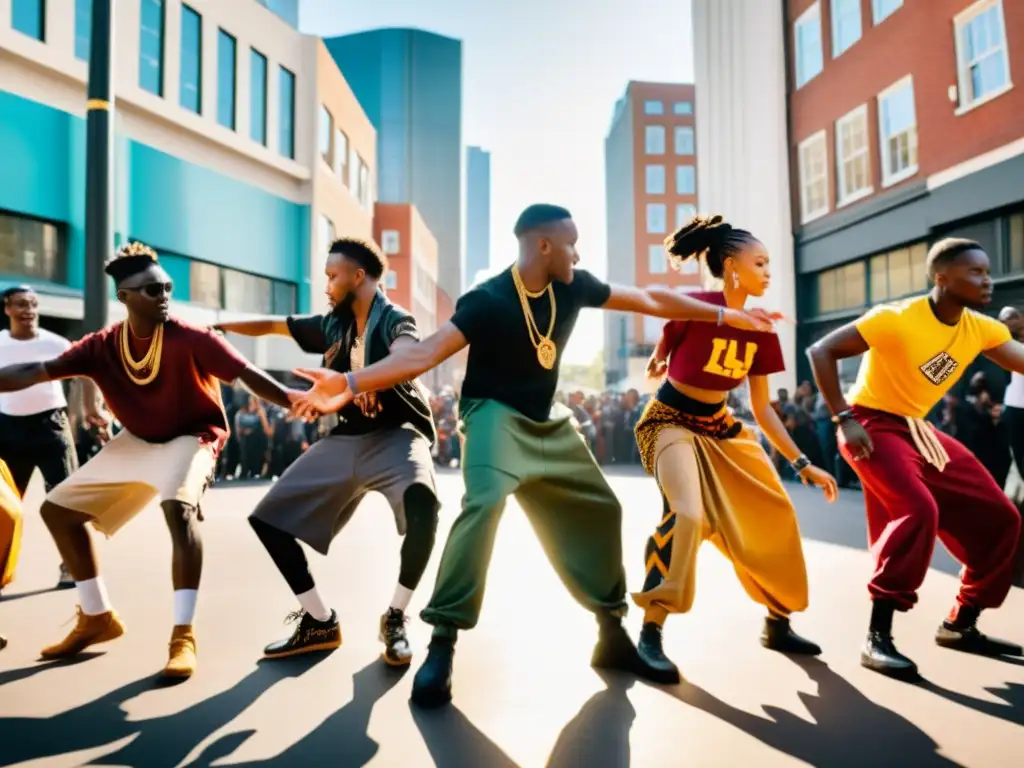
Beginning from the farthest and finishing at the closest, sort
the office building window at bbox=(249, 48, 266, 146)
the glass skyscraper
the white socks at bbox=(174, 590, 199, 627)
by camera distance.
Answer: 1. the glass skyscraper
2. the office building window at bbox=(249, 48, 266, 146)
3. the white socks at bbox=(174, 590, 199, 627)

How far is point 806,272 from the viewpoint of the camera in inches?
781

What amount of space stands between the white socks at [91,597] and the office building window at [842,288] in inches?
635

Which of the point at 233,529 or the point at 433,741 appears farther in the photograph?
the point at 233,529

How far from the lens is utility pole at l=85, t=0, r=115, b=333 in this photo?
8.34 meters

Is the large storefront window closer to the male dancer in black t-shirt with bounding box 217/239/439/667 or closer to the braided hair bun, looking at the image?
the male dancer in black t-shirt with bounding box 217/239/439/667

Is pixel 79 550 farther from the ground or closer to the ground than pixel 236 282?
closer to the ground

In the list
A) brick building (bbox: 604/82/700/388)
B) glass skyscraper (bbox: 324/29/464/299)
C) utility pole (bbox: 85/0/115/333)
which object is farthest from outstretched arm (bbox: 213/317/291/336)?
glass skyscraper (bbox: 324/29/464/299)

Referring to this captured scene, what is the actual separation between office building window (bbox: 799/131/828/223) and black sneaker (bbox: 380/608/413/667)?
57.1 ft

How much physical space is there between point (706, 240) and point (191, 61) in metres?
20.7

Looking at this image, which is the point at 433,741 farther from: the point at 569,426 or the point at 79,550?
the point at 79,550

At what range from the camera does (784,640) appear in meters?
4.05

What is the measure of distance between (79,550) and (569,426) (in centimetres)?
234

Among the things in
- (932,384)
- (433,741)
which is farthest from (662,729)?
(932,384)

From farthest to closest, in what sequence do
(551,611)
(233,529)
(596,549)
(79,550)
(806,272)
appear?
1. (806,272)
2. (233,529)
3. (551,611)
4. (79,550)
5. (596,549)
